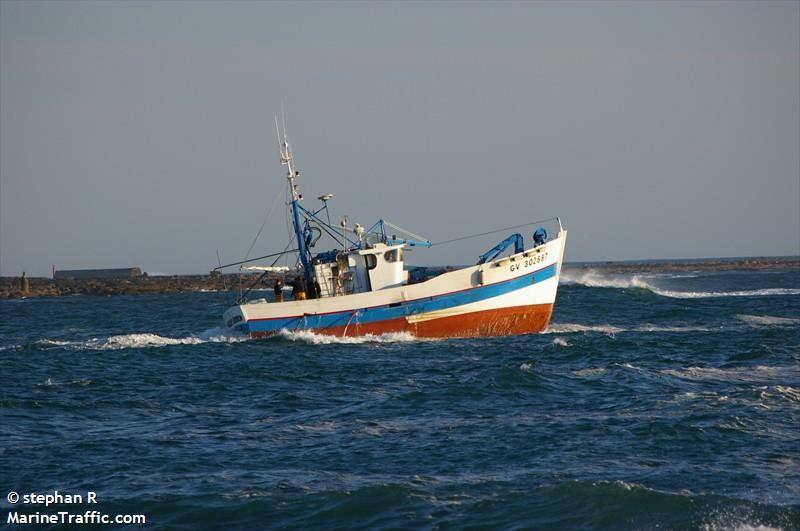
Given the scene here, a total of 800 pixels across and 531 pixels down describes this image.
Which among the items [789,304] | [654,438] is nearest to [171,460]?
[654,438]

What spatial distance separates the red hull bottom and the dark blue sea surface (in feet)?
1.40

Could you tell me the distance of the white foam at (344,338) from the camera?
34.9 metres

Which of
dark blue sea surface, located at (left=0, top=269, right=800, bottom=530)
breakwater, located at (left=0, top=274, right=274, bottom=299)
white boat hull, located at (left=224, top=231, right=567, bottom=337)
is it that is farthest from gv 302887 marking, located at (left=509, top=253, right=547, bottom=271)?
breakwater, located at (left=0, top=274, right=274, bottom=299)

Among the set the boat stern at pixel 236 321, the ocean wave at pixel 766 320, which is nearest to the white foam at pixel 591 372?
the boat stern at pixel 236 321

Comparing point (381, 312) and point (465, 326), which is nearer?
point (381, 312)

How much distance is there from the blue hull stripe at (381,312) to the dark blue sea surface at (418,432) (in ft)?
2.11

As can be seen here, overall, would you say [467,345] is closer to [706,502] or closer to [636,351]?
[636,351]

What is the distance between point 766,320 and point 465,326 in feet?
52.5

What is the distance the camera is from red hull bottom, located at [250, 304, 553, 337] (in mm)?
35125

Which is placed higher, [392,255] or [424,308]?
[392,255]

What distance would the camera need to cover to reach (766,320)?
43438 millimetres
